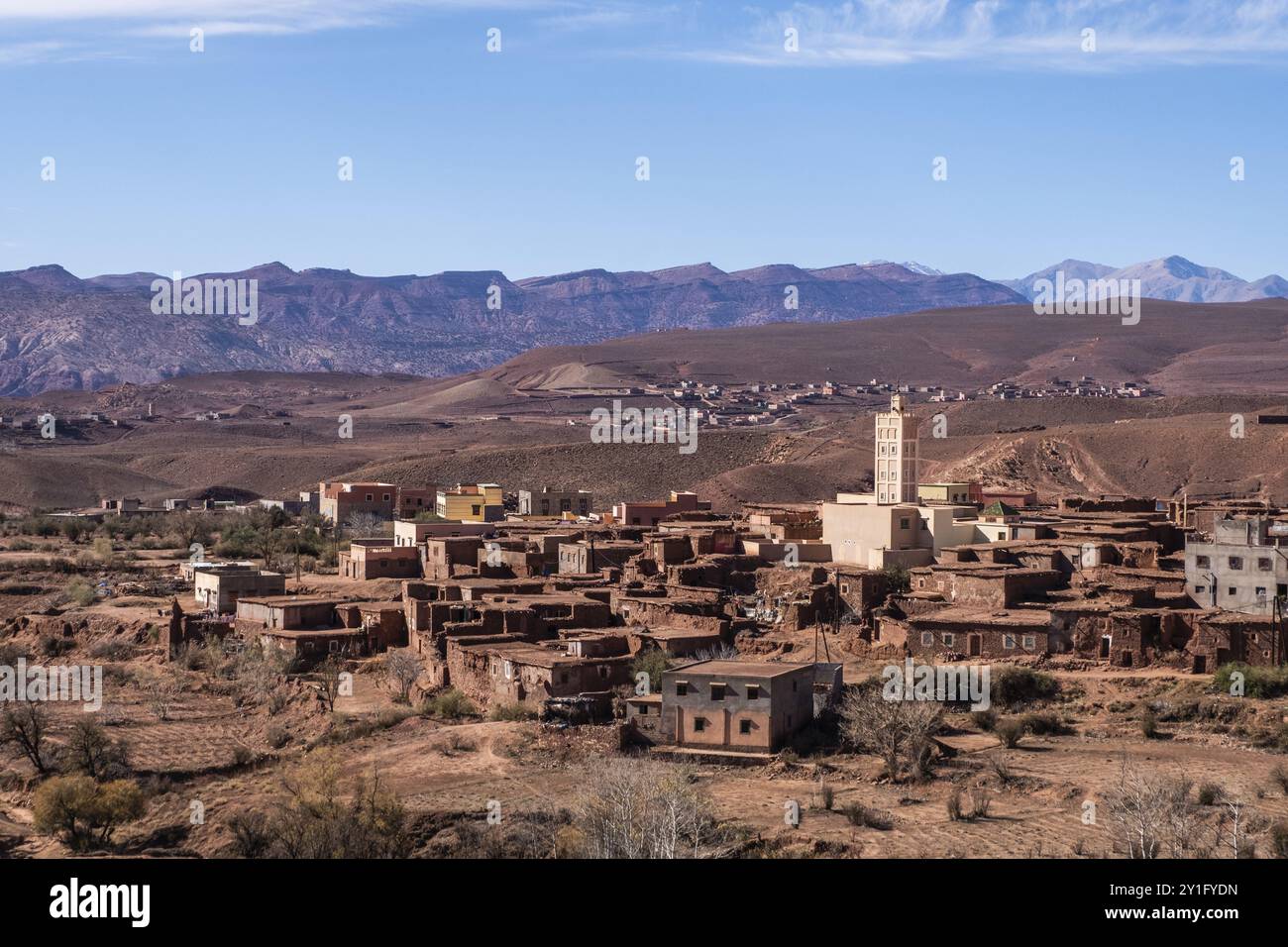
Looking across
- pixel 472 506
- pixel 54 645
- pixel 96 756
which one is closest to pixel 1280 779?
pixel 96 756

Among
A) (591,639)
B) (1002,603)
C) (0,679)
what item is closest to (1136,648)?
(1002,603)

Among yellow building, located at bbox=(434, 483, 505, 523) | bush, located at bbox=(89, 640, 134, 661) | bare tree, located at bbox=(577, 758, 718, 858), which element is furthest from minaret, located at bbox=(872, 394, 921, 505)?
bare tree, located at bbox=(577, 758, 718, 858)

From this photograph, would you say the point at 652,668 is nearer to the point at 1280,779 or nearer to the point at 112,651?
the point at 1280,779

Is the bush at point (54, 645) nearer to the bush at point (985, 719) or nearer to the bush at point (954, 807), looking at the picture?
the bush at point (985, 719)

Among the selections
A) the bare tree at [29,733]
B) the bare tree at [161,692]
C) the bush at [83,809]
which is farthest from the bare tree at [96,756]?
the bare tree at [161,692]
